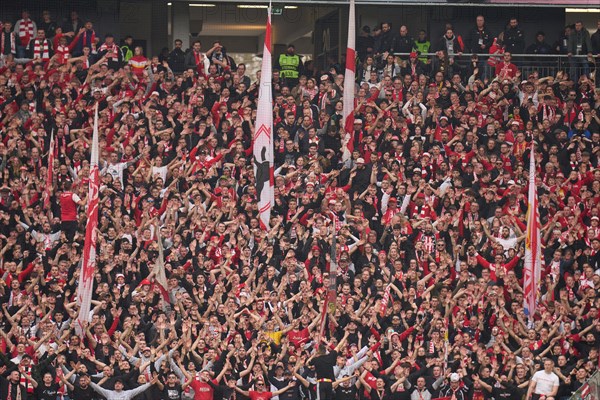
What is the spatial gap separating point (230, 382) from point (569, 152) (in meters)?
10.0

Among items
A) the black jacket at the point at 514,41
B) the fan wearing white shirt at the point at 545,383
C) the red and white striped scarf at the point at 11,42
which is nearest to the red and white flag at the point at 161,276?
the fan wearing white shirt at the point at 545,383

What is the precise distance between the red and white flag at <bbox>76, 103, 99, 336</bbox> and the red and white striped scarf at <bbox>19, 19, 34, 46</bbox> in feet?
19.0

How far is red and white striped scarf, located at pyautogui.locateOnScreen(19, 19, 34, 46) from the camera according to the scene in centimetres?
3569

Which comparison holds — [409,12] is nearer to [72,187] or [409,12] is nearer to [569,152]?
[569,152]

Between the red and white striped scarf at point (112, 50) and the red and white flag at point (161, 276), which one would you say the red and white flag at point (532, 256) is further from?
the red and white striped scarf at point (112, 50)

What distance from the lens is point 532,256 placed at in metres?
30.1

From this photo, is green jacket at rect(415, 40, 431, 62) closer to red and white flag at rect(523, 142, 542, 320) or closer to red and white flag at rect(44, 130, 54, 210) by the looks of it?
red and white flag at rect(523, 142, 542, 320)

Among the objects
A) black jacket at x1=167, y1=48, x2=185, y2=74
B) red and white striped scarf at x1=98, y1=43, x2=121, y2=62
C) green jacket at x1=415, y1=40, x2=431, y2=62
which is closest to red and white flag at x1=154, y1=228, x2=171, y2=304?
red and white striped scarf at x1=98, y1=43, x2=121, y2=62

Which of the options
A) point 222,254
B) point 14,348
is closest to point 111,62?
point 222,254

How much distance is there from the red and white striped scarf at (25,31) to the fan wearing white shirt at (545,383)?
48.2 feet

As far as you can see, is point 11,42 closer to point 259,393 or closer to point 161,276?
point 161,276

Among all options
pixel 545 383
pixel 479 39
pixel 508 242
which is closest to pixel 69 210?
pixel 508 242

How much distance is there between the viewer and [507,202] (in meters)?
31.9

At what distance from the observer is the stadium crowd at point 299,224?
27.7m
